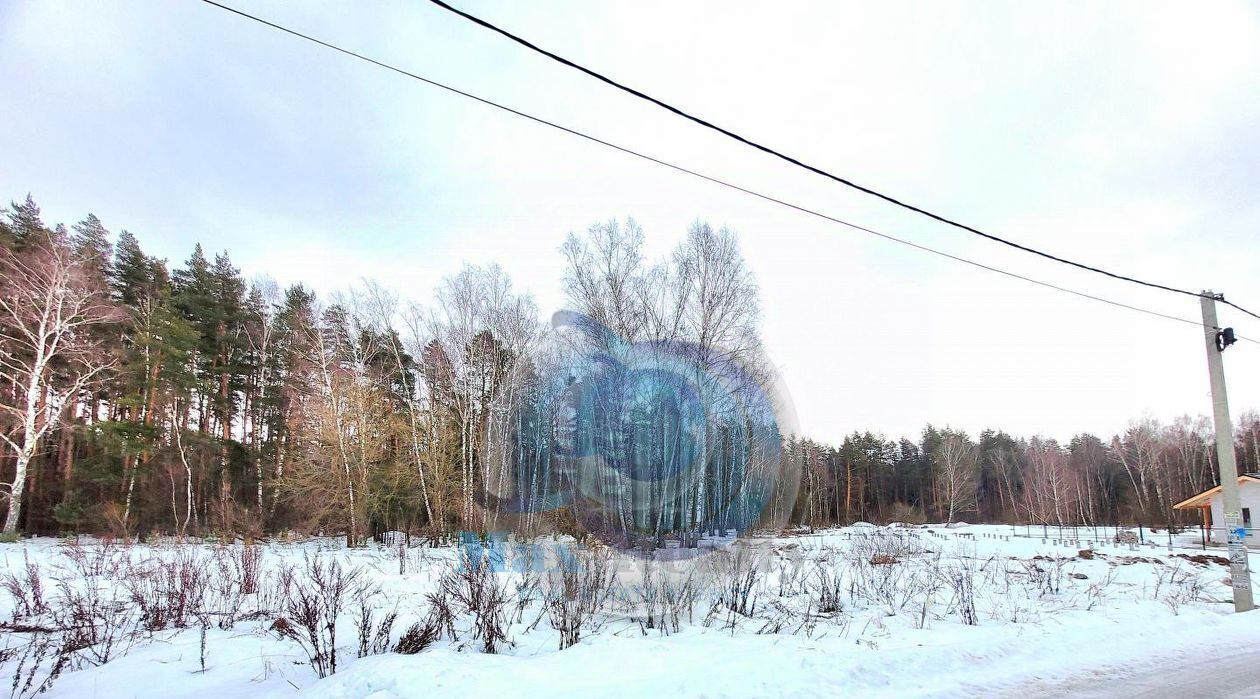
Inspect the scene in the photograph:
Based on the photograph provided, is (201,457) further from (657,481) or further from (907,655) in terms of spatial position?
(907,655)

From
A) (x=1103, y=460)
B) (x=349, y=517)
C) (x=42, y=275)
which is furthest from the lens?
(x=1103, y=460)

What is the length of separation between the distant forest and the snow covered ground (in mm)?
9015

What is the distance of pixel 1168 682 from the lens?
565 centimetres

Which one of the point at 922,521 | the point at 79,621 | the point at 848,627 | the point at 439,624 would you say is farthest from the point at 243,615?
the point at 922,521

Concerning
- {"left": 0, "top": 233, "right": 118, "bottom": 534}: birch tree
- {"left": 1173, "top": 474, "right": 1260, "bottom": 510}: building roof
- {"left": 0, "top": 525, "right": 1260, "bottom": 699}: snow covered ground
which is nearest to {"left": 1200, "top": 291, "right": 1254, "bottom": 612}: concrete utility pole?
{"left": 0, "top": 525, "right": 1260, "bottom": 699}: snow covered ground

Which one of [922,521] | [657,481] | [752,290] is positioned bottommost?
[922,521]

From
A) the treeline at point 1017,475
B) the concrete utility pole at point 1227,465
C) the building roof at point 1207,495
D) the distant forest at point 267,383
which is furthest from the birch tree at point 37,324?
the building roof at point 1207,495

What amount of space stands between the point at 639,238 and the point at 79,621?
16.1 meters

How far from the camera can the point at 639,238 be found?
19844mm

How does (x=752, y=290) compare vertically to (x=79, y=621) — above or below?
above

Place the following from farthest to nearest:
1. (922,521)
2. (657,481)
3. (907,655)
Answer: (922,521) < (657,481) < (907,655)

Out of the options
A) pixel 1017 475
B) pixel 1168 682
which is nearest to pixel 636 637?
pixel 1168 682

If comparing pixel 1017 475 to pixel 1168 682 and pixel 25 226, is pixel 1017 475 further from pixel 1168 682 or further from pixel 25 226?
pixel 25 226

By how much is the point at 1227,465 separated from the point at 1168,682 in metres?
7.05
